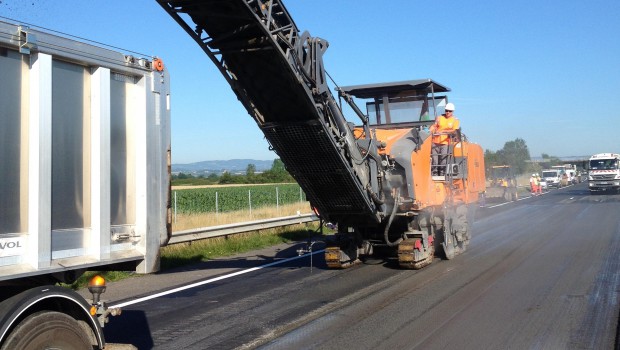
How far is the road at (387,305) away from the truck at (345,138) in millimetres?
701

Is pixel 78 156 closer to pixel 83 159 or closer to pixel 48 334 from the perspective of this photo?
pixel 83 159

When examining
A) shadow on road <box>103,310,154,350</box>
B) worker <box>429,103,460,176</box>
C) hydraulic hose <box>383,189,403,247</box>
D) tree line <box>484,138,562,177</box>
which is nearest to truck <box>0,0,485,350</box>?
shadow on road <box>103,310,154,350</box>

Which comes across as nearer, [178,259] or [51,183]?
[51,183]

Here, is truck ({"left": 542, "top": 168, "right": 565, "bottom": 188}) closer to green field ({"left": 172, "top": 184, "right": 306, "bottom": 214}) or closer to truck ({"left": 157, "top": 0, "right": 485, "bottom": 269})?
green field ({"left": 172, "top": 184, "right": 306, "bottom": 214})

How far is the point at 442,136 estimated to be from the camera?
1248cm

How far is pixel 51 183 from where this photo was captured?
401 centimetres

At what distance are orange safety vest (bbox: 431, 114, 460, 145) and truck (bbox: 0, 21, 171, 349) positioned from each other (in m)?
8.39

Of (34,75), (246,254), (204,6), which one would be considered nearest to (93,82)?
(34,75)

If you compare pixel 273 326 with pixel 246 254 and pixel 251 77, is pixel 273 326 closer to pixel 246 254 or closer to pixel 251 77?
pixel 251 77

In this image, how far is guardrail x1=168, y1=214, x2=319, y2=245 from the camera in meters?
13.1

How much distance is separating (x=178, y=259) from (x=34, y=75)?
9.32 meters

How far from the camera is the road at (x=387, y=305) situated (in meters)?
6.48

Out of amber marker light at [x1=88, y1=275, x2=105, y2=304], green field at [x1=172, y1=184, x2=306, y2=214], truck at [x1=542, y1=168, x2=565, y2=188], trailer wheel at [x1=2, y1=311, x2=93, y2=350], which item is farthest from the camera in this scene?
truck at [x1=542, y1=168, x2=565, y2=188]

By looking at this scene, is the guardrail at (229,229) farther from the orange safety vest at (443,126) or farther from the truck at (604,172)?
the truck at (604,172)
